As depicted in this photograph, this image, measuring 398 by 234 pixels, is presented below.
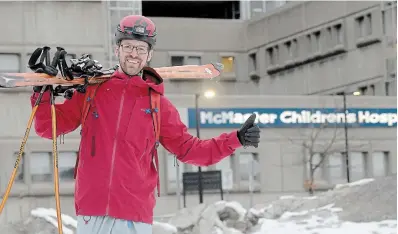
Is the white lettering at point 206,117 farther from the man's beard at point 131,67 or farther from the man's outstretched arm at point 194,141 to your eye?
the man's beard at point 131,67

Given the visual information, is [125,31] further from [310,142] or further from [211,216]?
[310,142]

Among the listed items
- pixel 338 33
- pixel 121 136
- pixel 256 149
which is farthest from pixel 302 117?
pixel 121 136

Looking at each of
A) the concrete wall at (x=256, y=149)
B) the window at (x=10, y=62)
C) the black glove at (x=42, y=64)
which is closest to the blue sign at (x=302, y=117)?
the concrete wall at (x=256, y=149)

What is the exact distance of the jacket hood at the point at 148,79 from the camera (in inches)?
209

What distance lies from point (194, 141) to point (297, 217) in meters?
14.6

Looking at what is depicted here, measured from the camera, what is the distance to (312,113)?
155ft

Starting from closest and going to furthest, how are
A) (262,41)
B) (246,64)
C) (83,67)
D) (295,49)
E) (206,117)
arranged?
1. (83,67)
2. (206,117)
3. (295,49)
4. (262,41)
5. (246,64)

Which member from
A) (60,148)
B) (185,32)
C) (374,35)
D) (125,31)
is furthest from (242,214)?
(185,32)

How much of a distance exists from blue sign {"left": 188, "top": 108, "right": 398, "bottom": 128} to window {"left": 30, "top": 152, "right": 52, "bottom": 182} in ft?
25.0

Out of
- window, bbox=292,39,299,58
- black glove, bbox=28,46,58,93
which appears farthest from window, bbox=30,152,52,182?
black glove, bbox=28,46,58,93

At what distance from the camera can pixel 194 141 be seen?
561 cm

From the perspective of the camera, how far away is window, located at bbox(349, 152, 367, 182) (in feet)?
154

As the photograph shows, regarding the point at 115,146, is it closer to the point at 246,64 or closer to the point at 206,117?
the point at 206,117

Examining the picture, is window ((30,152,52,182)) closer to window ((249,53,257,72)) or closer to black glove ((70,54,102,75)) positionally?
window ((249,53,257,72))
